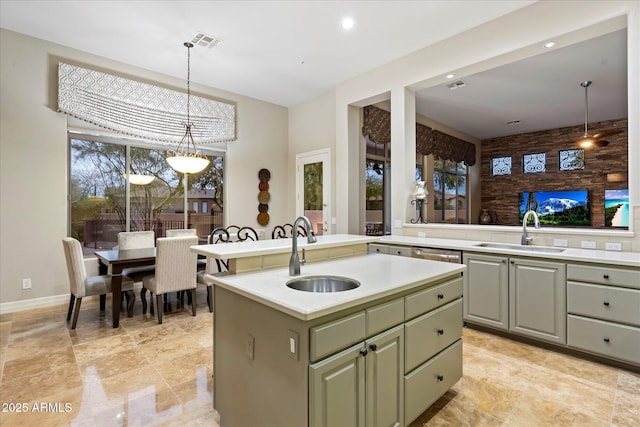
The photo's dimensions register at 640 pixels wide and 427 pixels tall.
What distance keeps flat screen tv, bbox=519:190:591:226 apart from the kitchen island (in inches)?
284

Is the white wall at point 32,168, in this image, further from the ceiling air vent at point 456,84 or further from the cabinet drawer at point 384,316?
the ceiling air vent at point 456,84

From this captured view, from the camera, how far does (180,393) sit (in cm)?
218

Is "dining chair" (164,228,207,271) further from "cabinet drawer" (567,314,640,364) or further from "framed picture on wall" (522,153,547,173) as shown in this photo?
"framed picture on wall" (522,153,547,173)

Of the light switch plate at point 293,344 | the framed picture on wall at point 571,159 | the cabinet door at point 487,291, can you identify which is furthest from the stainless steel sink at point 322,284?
the framed picture on wall at point 571,159

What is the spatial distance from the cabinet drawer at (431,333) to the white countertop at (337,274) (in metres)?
0.23

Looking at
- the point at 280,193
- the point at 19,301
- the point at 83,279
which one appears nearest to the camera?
the point at 83,279

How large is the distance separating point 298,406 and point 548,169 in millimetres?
8766

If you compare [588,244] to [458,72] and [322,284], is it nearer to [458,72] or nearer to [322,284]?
[458,72]

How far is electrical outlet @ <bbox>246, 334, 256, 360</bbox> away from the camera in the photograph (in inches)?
60.3

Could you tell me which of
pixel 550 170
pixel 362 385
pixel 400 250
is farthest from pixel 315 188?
pixel 550 170

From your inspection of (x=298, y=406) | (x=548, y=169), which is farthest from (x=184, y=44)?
(x=548, y=169)

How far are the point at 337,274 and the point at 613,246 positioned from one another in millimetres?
2669

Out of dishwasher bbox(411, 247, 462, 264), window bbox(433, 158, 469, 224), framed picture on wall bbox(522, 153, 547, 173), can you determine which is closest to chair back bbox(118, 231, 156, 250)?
dishwasher bbox(411, 247, 462, 264)

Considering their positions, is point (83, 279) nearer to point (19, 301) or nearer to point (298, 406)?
point (19, 301)
